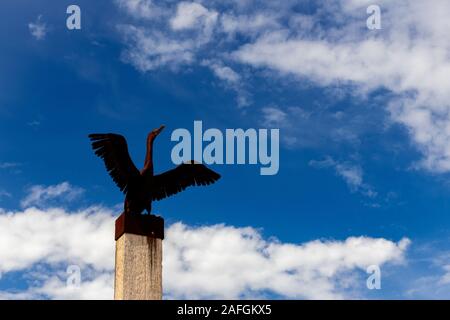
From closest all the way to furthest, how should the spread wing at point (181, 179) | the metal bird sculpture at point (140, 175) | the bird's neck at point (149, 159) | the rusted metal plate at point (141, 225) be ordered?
the rusted metal plate at point (141, 225)
the metal bird sculpture at point (140, 175)
the bird's neck at point (149, 159)
the spread wing at point (181, 179)

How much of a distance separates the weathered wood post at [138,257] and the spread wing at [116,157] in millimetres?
963

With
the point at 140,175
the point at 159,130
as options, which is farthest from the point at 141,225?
the point at 159,130

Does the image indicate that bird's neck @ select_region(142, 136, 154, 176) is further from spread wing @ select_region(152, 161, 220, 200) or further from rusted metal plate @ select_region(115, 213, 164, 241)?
rusted metal plate @ select_region(115, 213, 164, 241)

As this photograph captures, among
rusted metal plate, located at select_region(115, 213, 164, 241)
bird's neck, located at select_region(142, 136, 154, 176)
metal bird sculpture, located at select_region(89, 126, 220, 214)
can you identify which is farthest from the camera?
bird's neck, located at select_region(142, 136, 154, 176)

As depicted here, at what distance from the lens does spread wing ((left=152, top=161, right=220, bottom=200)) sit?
620 centimetres

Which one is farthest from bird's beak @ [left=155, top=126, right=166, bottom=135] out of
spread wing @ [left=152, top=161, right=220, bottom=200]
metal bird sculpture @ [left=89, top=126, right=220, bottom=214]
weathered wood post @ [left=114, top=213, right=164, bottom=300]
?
weathered wood post @ [left=114, top=213, right=164, bottom=300]

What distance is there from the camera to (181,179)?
21.2ft

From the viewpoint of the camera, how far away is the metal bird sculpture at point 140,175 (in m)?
5.90

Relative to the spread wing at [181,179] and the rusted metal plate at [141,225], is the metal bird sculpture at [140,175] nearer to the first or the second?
the spread wing at [181,179]

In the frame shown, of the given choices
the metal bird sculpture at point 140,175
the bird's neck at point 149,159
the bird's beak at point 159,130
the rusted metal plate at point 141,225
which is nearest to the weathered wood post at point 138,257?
the rusted metal plate at point 141,225

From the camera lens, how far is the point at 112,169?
6.22 meters

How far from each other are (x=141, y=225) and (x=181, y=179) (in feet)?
4.63

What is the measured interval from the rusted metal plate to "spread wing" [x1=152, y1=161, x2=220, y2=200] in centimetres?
98

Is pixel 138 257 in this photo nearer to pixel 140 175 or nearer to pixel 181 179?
pixel 140 175
